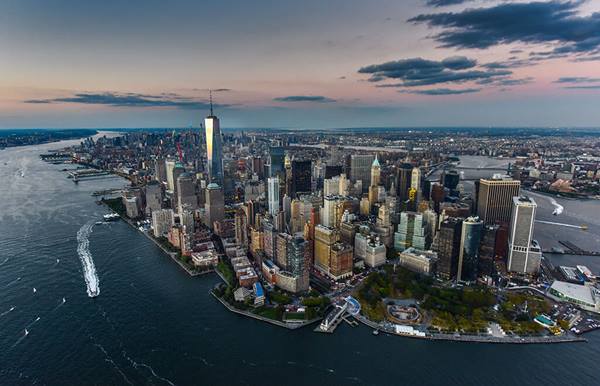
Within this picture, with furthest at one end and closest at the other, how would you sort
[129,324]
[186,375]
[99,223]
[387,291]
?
[99,223], [387,291], [129,324], [186,375]

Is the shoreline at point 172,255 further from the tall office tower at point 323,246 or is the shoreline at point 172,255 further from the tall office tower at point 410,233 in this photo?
the tall office tower at point 410,233

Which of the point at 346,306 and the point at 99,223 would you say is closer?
the point at 346,306

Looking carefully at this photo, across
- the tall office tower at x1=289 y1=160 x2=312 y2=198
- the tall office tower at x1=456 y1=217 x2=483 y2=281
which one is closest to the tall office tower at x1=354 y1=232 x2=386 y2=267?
the tall office tower at x1=456 y1=217 x2=483 y2=281

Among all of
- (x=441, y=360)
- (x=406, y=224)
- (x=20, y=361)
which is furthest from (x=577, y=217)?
(x=20, y=361)

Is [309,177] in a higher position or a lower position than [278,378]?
higher

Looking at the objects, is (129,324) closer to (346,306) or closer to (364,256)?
(346,306)

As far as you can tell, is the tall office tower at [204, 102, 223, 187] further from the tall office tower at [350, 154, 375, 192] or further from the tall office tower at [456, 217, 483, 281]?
the tall office tower at [456, 217, 483, 281]
